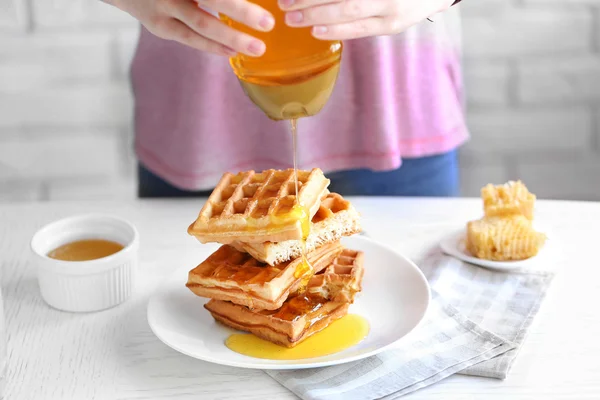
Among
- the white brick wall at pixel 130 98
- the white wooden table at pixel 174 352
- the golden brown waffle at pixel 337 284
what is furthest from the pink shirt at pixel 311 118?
the white brick wall at pixel 130 98

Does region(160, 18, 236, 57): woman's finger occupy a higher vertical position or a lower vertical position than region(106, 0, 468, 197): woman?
higher

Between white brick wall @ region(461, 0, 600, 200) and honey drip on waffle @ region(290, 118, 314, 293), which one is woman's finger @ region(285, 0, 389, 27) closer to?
honey drip on waffle @ region(290, 118, 314, 293)

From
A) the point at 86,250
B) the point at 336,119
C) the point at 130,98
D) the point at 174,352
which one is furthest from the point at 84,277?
the point at 130,98

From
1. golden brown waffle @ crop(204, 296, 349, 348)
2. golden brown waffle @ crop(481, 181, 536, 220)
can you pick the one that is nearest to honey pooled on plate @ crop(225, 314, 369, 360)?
golden brown waffle @ crop(204, 296, 349, 348)

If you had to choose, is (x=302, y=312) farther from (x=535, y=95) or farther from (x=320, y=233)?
(x=535, y=95)

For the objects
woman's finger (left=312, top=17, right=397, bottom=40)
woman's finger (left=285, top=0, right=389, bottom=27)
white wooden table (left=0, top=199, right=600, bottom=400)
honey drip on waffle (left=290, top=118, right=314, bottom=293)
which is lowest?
white wooden table (left=0, top=199, right=600, bottom=400)

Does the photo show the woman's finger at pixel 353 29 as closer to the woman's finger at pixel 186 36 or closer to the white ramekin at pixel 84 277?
the woman's finger at pixel 186 36
